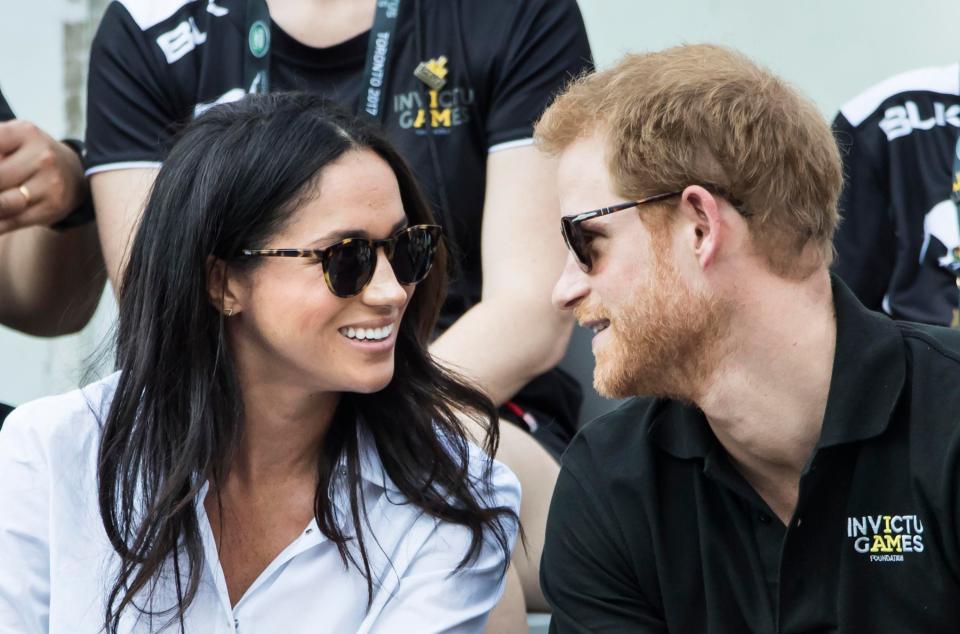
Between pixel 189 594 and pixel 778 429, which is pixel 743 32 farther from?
pixel 189 594

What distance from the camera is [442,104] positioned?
10.3ft

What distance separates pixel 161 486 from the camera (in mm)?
2391

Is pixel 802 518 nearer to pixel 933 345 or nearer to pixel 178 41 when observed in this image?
pixel 933 345

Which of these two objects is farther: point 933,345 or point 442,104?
point 442,104

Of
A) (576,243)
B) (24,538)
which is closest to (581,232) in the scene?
(576,243)

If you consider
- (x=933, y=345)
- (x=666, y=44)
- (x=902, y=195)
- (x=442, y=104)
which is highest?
(x=442, y=104)

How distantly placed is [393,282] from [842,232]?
163 centimetres

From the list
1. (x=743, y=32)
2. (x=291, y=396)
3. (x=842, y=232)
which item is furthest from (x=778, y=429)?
(x=743, y=32)

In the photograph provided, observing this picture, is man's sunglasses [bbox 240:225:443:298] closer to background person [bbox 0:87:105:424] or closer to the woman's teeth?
the woman's teeth

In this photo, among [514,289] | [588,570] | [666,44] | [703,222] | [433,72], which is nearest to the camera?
[703,222]

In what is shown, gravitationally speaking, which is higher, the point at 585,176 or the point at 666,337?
the point at 585,176

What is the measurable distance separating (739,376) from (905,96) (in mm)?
1775

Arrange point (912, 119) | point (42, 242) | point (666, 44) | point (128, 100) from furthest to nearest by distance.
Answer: point (666, 44), point (912, 119), point (42, 242), point (128, 100)

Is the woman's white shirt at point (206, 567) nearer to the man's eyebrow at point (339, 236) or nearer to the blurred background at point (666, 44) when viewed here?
the man's eyebrow at point (339, 236)
